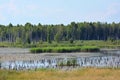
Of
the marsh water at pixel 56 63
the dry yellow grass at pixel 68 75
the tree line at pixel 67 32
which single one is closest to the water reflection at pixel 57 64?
the marsh water at pixel 56 63

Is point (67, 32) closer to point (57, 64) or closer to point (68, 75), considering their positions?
point (57, 64)

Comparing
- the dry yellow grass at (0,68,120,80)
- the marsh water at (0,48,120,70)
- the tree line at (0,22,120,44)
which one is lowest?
the marsh water at (0,48,120,70)

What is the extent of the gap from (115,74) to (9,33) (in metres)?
164

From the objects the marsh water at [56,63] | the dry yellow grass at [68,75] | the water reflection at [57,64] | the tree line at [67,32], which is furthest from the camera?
the tree line at [67,32]

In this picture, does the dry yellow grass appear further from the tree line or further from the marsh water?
the tree line

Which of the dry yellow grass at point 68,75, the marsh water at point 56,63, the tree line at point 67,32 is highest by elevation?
the tree line at point 67,32

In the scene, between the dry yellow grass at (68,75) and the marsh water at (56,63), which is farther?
the marsh water at (56,63)

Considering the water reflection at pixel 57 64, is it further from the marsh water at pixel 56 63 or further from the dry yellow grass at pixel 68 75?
the dry yellow grass at pixel 68 75

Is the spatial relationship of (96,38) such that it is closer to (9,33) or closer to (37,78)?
→ (9,33)

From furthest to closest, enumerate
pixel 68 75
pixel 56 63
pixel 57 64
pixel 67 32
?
pixel 67 32 → pixel 56 63 → pixel 57 64 → pixel 68 75

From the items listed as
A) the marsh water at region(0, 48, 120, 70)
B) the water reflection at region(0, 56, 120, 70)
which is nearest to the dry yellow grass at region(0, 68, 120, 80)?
the marsh water at region(0, 48, 120, 70)

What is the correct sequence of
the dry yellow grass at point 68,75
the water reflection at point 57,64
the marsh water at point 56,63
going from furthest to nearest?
the marsh water at point 56,63 < the water reflection at point 57,64 < the dry yellow grass at point 68,75

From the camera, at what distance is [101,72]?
36031 millimetres

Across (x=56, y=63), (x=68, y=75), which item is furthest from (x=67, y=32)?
(x=68, y=75)
